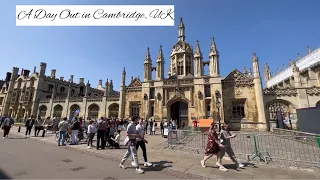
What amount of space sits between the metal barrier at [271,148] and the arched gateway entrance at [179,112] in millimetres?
10732

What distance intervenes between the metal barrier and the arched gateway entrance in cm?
1073

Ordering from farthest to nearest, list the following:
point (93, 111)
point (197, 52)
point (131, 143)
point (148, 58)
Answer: point (93, 111), point (148, 58), point (197, 52), point (131, 143)

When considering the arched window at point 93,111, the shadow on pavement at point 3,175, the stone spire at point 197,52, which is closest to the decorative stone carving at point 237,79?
the stone spire at point 197,52

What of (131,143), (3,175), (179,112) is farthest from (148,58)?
(3,175)

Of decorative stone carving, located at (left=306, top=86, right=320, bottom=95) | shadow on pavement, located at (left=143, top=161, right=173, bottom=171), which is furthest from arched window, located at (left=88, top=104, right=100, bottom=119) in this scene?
decorative stone carving, located at (left=306, top=86, right=320, bottom=95)

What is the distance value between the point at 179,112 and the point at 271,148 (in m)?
13.6

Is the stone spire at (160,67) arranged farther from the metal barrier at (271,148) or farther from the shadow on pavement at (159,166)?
the shadow on pavement at (159,166)

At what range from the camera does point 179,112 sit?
22.4 metres

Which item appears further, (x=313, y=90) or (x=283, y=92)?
(x=283, y=92)

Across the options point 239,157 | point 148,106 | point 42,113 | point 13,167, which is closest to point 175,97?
point 148,106

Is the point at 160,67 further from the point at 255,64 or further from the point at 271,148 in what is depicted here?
the point at 271,148

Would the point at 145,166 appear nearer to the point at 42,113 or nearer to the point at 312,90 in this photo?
the point at 312,90

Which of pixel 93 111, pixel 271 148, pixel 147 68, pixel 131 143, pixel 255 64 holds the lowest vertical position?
pixel 271 148

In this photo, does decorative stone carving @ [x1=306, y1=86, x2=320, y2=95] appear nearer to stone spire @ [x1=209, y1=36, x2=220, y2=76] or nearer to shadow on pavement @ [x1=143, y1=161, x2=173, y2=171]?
stone spire @ [x1=209, y1=36, x2=220, y2=76]
